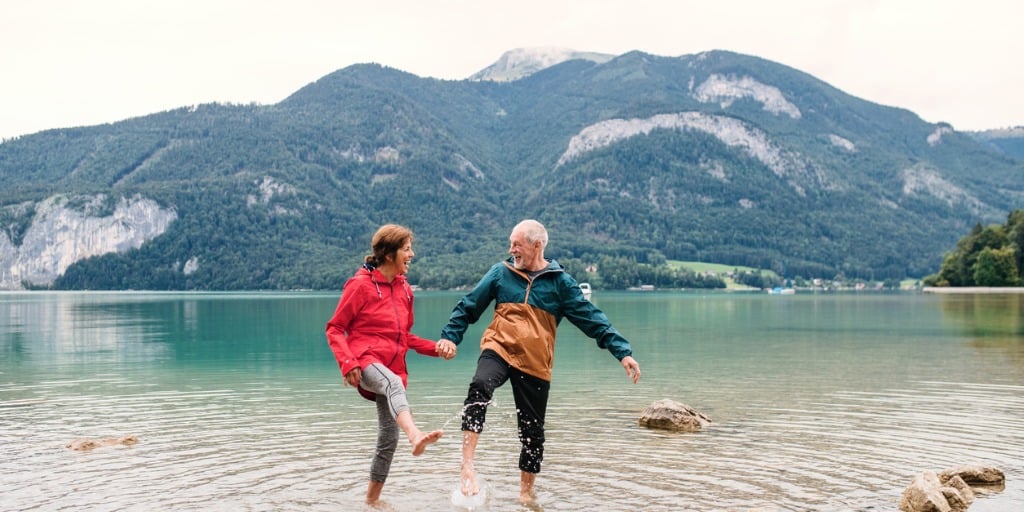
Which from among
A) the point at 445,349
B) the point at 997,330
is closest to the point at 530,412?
the point at 445,349

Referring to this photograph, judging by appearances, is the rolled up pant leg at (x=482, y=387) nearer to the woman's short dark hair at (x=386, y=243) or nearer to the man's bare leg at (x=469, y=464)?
the man's bare leg at (x=469, y=464)

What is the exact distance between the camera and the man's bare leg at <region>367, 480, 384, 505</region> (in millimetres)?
10695

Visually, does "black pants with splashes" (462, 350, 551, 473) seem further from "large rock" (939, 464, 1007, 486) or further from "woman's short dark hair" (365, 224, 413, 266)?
"large rock" (939, 464, 1007, 486)

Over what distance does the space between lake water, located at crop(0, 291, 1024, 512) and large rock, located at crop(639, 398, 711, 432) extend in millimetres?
302

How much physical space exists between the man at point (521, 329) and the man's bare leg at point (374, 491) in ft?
3.52

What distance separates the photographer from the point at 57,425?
17531 mm

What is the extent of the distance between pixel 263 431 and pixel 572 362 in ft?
56.9

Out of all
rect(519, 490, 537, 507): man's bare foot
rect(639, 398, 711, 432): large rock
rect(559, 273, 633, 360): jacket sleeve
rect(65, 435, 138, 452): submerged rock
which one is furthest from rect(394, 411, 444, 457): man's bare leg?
rect(639, 398, 711, 432): large rock

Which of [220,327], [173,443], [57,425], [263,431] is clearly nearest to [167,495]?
[173,443]

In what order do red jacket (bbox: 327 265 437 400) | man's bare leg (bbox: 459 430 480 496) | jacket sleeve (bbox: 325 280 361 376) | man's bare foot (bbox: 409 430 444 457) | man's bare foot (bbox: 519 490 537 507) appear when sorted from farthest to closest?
man's bare foot (bbox: 519 490 537 507) < man's bare leg (bbox: 459 430 480 496) < red jacket (bbox: 327 265 437 400) < jacket sleeve (bbox: 325 280 361 376) < man's bare foot (bbox: 409 430 444 457)

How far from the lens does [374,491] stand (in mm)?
10734

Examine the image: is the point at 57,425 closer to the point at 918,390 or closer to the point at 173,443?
the point at 173,443

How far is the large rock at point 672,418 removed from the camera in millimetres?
16438

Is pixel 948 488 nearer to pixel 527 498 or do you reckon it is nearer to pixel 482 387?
pixel 527 498
